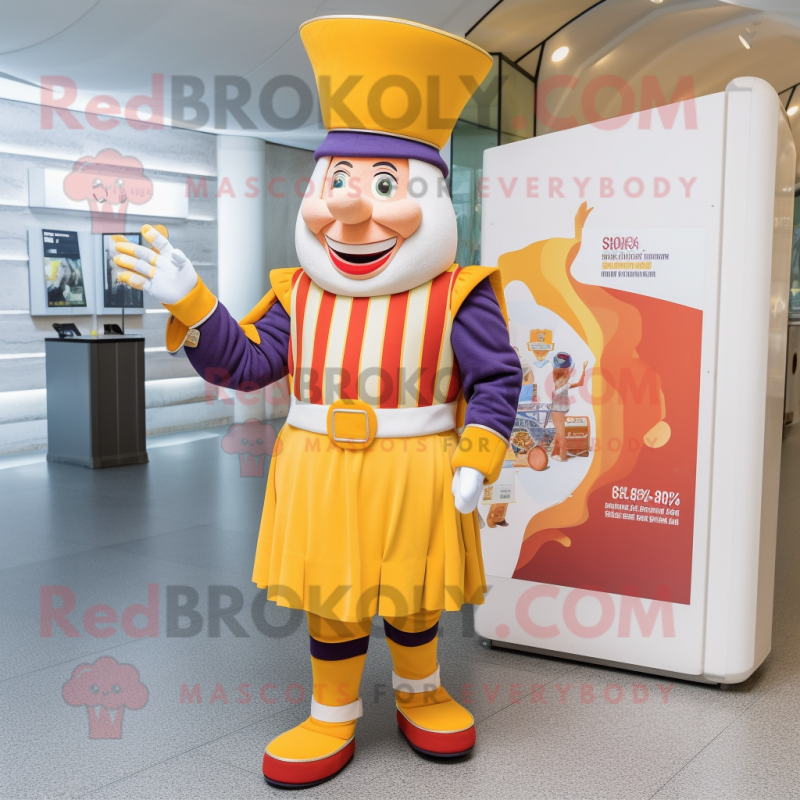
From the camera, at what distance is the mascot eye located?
2.05m

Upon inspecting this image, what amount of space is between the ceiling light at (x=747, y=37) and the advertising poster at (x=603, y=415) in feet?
18.1

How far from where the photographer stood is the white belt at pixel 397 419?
206cm

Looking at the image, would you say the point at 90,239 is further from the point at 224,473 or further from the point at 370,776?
the point at 370,776

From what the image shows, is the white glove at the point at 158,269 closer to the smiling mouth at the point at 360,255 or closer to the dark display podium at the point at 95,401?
the smiling mouth at the point at 360,255

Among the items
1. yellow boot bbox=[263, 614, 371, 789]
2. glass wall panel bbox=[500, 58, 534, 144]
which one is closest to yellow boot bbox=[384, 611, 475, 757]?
yellow boot bbox=[263, 614, 371, 789]

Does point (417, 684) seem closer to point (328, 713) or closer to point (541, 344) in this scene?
point (328, 713)

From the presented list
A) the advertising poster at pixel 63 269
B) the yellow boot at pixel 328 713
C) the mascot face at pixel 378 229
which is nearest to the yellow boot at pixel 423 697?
the yellow boot at pixel 328 713

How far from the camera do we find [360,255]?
207 cm

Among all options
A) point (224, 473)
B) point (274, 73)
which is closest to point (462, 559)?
point (224, 473)

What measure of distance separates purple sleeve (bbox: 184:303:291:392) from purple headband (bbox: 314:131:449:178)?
1.45ft

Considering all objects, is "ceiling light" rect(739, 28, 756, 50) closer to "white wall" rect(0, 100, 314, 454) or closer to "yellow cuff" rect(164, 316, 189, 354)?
"white wall" rect(0, 100, 314, 454)

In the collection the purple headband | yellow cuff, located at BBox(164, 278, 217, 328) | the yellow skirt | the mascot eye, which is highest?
the purple headband

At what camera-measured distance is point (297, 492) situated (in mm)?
2076

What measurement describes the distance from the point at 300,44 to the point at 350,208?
459cm
